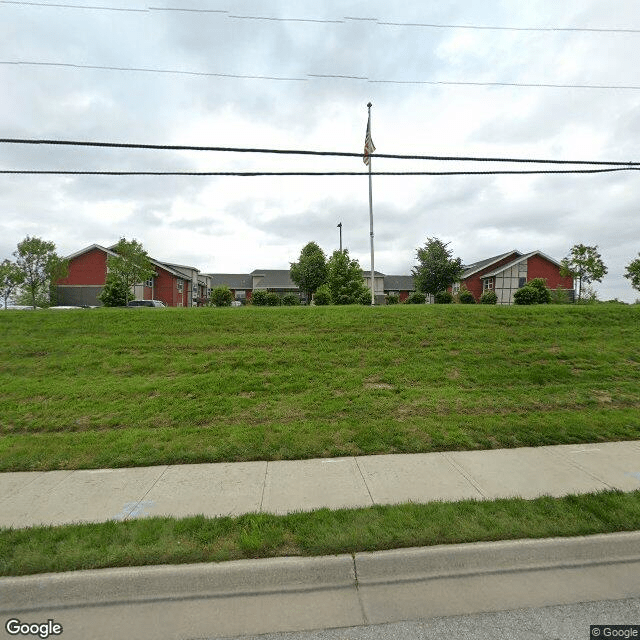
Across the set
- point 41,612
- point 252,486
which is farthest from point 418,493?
point 41,612

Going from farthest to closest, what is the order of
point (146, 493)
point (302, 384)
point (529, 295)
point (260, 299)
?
1. point (260, 299)
2. point (529, 295)
3. point (302, 384)
4. point (146, 493)

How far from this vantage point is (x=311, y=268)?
39219 millimetres

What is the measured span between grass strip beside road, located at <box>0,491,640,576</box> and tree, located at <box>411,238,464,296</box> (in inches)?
1129

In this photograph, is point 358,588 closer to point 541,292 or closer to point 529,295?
point 529,295

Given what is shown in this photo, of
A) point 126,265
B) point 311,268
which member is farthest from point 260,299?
point 311,268

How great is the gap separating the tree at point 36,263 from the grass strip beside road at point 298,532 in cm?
3372

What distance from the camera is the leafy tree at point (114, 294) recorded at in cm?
2947

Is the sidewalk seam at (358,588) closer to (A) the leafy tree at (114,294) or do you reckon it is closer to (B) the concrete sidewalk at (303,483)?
(B) the concrete sidewalk at (303,483)

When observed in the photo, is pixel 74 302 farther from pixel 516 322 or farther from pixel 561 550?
pixel 561 550

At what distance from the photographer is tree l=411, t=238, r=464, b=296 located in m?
30.6

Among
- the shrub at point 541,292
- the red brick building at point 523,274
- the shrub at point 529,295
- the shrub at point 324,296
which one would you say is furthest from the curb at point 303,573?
the red brick building at point 523,274

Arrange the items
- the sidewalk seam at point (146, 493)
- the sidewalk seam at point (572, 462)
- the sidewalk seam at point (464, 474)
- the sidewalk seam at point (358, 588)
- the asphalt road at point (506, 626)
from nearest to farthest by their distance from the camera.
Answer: the asphalt road at point (506, 626)
the sidewalk seam at point (358, 588)
the sidewalk seam at point (146, 493)
the sidewalk seam at point (464, 474)
the sidewalk seam at point (572, 462)

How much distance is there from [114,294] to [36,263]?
7213 mm

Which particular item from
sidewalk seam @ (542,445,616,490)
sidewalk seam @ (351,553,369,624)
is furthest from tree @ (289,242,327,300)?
sidewalk seam @ (351,553,369,624)
